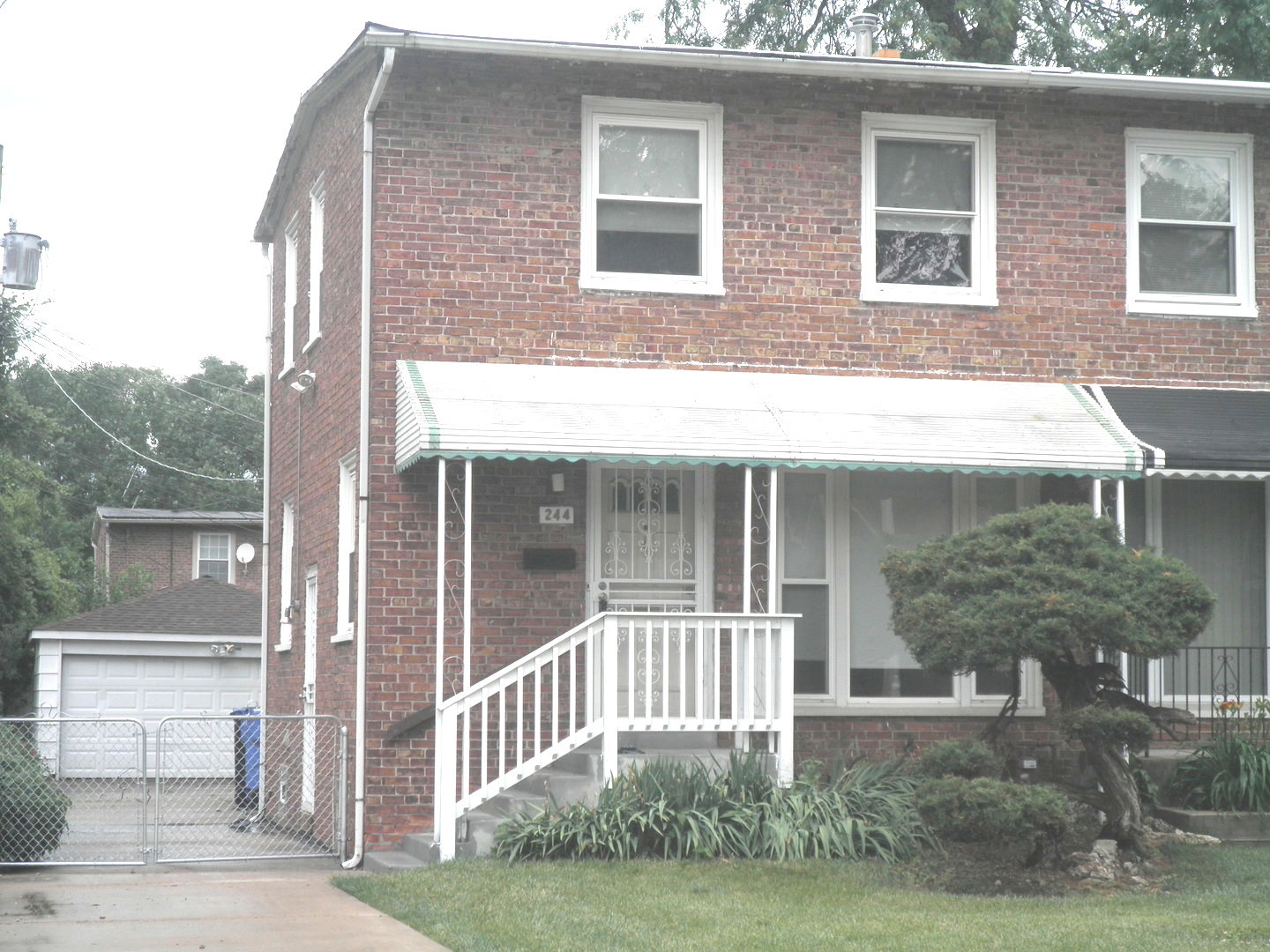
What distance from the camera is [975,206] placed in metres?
13.7

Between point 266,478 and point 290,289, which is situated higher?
Result: point 290,289

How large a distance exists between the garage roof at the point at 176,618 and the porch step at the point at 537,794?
14316 mm

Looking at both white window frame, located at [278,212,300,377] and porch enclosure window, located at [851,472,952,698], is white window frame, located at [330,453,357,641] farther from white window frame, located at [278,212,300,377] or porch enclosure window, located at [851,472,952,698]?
porch enclosure window, located at [851,472,952,698]

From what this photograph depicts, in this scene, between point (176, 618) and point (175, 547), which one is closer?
point (176, 618)

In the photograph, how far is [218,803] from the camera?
16234 millimetres

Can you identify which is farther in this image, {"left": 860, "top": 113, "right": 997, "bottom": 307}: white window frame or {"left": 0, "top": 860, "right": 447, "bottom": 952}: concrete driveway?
{"left": 860, "top": 113, "right": 997, "bottom": 307}: white window frame

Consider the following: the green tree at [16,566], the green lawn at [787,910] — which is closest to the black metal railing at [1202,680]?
the green lawn at [787,910]

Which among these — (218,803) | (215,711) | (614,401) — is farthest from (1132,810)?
(215,711)

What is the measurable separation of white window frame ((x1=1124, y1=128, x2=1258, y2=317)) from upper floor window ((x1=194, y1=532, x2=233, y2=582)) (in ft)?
84.5

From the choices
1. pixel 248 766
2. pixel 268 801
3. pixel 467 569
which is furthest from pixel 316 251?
Result: pixel 248 766

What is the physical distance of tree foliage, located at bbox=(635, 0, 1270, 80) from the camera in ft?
64.6

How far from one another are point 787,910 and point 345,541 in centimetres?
636

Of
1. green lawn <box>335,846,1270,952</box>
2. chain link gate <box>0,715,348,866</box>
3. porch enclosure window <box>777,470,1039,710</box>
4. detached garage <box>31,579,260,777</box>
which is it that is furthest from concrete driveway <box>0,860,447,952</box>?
detached garage <box>31,579,260,777</box>

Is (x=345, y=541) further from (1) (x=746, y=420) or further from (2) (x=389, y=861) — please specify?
(1) (x=746, y=420)
